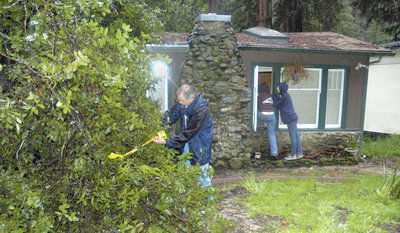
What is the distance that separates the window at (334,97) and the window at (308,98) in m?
0.43

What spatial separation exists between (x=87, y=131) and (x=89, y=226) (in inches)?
25.2

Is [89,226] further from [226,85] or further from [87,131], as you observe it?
[226,85]

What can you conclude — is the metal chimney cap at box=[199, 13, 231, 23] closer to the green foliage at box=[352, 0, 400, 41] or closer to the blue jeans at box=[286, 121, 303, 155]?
the blue jeans at box=[286, 121, 303, 155]

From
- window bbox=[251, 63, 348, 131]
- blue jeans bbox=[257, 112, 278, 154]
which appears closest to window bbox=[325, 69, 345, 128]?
window bbox=[251, 63, 348, 131]

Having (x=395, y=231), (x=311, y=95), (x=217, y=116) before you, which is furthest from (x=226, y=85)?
(x=395, y=231)

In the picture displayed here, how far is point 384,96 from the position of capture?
12977mm

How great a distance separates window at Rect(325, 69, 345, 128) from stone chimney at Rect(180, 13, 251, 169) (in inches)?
138

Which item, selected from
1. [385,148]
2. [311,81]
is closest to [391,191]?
[311,81]

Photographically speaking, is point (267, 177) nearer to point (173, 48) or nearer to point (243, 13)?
point (173, 48)

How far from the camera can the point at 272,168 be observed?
7891 mm

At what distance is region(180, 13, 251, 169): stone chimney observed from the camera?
24.0ft

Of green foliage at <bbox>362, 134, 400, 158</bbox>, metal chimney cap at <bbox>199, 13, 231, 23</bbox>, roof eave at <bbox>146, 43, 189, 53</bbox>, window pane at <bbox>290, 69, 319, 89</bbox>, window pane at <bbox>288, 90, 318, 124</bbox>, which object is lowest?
green foliage at <bbox>362, 134, 400, 158</bbox>

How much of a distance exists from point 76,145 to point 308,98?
27.9 ft

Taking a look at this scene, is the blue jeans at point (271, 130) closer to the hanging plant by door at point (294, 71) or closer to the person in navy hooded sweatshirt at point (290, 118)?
the person in navy hooded sweatshirt at point (290, 118)
